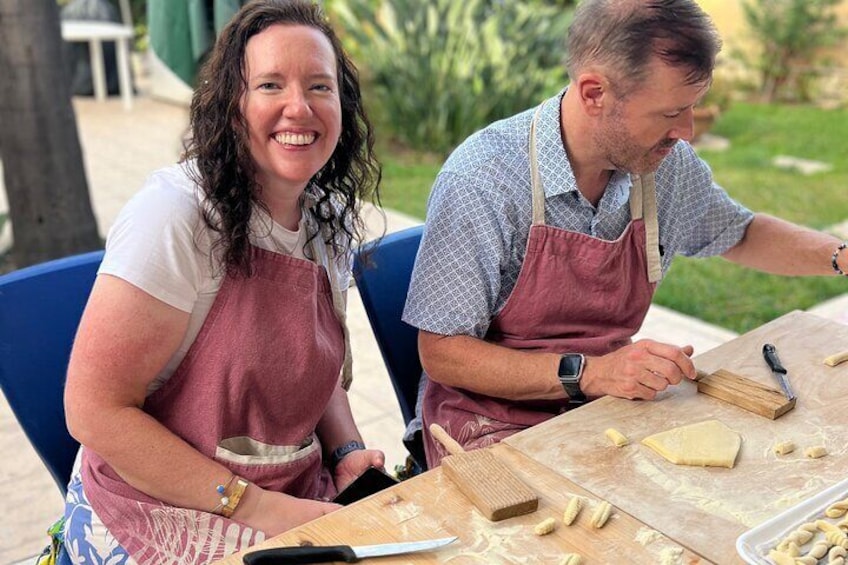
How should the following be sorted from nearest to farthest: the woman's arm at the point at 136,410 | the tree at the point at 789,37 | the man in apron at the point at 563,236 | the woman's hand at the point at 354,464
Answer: the woman's arm at the point at 136,410
the man in apron at the point at 563,236
the woman's hand at the point at 354,464
the tree at the point at 789,37

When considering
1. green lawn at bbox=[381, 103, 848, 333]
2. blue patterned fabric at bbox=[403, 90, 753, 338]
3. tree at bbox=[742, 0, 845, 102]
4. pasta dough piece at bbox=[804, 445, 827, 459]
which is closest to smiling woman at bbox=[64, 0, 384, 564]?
blue patterned fabric at bbox=[403, 90, 753, 338]

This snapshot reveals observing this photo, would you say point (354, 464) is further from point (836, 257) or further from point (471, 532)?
point (836, 257)

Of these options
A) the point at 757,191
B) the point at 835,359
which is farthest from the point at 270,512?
the point at 757,191

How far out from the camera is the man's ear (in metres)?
1.82

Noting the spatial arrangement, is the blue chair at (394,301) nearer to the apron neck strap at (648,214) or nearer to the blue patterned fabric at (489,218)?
the blue patterned fabric at (489,218)

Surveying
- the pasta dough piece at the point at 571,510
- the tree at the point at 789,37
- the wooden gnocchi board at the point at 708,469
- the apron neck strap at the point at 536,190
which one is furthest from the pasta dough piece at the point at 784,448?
the tree at the point at 789,37

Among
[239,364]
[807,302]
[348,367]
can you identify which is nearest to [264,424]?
[239,364]

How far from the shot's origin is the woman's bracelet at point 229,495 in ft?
5.07

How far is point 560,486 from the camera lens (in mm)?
1368

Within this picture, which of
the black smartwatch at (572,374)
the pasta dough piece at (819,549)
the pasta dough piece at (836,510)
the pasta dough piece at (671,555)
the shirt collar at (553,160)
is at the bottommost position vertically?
Answer: the black smartwatch at (572,374)

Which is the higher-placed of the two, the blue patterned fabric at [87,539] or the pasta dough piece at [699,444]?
the pasta dough piece at [699,444]

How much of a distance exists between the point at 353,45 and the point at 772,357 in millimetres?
6782

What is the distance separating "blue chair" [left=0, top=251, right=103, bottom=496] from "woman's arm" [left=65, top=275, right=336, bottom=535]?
293 millimetres

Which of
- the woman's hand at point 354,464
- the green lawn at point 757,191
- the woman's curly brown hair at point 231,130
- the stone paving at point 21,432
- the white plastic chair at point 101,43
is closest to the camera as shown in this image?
the woman's curly brown hair at point 231,130
